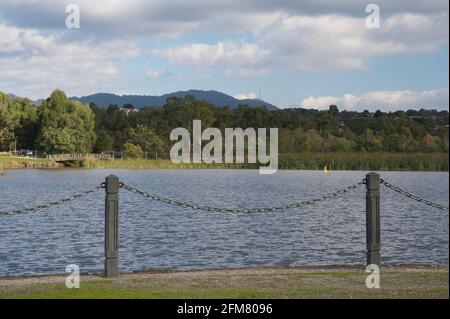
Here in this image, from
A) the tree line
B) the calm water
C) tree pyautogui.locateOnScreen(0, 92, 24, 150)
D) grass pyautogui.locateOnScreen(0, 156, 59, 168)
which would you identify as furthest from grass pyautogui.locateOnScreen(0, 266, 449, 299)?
tree pyautogui.locateOnScreen(0, 92, 24, 150)

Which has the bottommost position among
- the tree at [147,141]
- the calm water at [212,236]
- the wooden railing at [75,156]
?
the calm water at [212,236]

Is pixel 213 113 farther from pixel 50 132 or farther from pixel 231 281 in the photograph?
pixel 231 281

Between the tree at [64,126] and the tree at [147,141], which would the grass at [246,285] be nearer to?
the tree at [64,126]

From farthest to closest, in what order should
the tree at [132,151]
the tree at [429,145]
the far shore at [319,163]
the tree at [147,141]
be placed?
the tree at [147,141]
the tree at [132,151]
the tree at [429,145]
the far shore at [319,163]

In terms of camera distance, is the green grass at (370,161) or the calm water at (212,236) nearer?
the calm water at (212,236)

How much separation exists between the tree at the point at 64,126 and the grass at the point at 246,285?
305ft

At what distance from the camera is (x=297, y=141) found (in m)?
106

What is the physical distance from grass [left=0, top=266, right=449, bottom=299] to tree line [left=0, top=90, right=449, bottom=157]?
68.4m

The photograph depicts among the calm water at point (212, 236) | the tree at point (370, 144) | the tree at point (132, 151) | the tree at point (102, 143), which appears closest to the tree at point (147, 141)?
the tree at point (102, 143)

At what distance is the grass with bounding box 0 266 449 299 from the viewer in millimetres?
10328

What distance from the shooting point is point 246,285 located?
11.2m

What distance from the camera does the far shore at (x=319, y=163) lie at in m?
69.4
